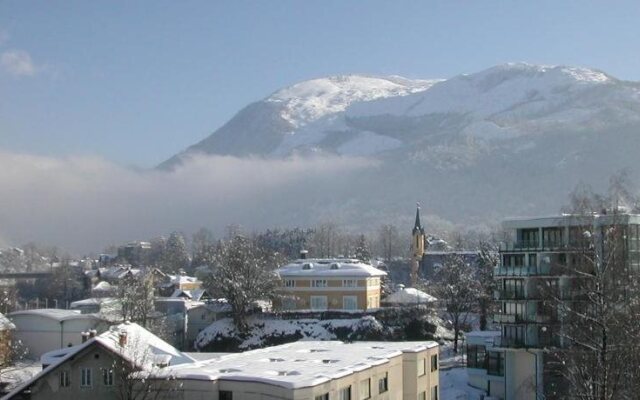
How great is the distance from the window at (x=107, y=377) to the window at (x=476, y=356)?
28.4 metres

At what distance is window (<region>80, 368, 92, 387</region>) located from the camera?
2938cm

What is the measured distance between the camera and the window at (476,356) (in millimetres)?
52119

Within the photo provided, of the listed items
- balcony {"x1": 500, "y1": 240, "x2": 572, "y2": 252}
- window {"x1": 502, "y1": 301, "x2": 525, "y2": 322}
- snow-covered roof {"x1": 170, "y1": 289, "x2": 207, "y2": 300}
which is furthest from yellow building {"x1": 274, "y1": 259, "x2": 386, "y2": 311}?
window {"x1": 502, "y1": 301, "x2": 525, "y2": 322}

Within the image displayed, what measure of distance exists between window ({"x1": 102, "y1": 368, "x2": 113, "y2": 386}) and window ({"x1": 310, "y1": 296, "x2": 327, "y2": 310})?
5019cm

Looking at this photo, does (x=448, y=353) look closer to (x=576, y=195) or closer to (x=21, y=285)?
(x=576, y=195)

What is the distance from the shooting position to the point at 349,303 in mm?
79250

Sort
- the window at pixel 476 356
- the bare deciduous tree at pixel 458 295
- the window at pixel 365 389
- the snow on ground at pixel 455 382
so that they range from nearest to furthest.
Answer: the window at pixel 365 389 < the snow on ground at pixel 455 382 < the window at pixel 476 356 < the bare deciduous tree at pixel 458 295

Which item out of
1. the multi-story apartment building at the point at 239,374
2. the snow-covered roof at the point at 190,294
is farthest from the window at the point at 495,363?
the snow-covered roof at the point at 190,294

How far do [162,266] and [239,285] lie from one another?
94.6 metres

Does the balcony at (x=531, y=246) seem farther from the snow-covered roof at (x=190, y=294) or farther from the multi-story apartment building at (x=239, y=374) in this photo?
the snow-covered roof at (x=190, y=294)

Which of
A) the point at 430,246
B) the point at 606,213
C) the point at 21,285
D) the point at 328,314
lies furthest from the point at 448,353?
the point at 21,285

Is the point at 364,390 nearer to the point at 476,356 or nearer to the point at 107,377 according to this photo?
the point at 107,377

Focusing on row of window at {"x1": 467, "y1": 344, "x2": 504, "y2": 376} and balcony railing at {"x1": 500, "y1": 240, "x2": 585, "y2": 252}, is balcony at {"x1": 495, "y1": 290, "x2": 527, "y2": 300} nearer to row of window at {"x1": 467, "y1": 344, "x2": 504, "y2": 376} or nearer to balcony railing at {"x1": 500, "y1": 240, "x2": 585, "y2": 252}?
balcony railing at {"x1": 500, "y1": 240, "x2": 585, "y2": 252}

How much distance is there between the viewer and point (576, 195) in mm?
31453
